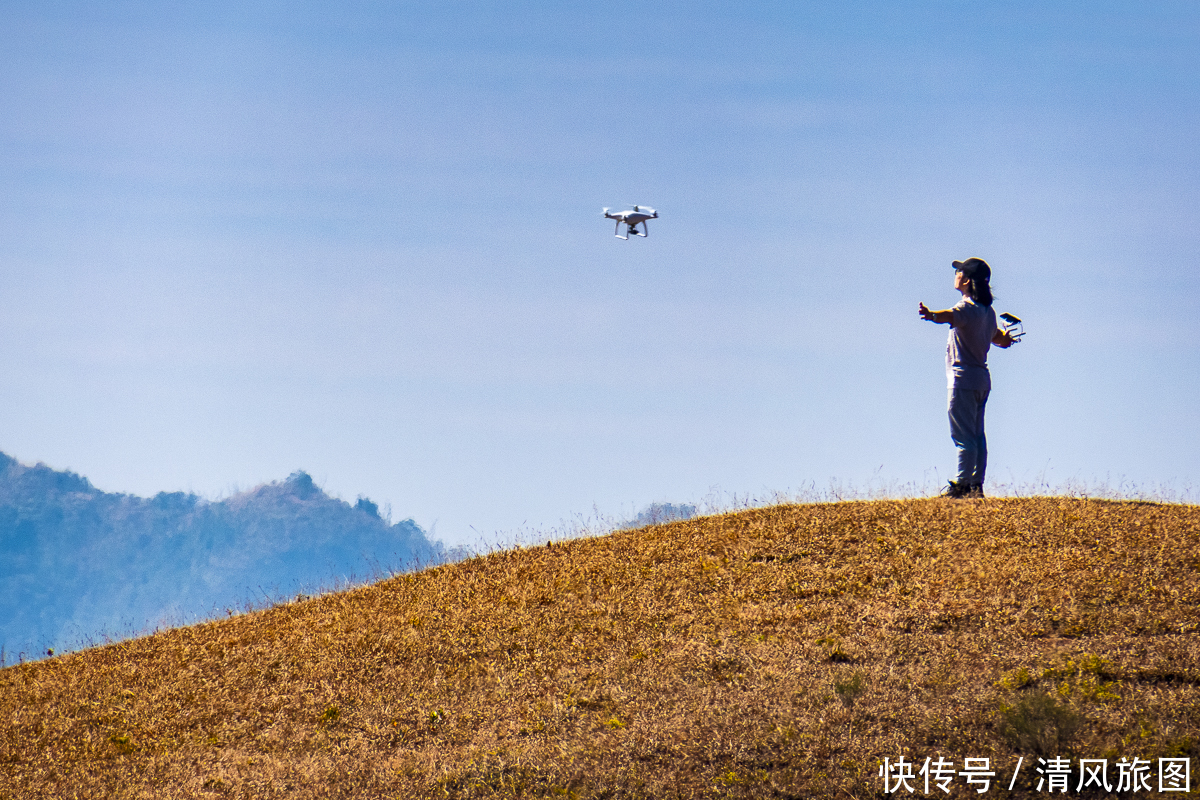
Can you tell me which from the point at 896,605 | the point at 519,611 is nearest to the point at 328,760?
Answer: the point at 519,611

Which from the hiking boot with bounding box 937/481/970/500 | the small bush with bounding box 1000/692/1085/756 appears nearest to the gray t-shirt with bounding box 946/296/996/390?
the hiking boot with bounding box 937/481/970/500

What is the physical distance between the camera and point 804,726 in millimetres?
8523

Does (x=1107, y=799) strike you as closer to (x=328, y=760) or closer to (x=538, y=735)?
(x=538, y=735)

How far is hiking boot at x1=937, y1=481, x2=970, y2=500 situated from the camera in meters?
14.6

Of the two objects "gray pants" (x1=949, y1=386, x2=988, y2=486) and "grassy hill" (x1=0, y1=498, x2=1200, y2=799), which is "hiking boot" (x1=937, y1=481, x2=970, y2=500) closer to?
"gray pants" (x1=949, y1=386, x2=988, y2=486)

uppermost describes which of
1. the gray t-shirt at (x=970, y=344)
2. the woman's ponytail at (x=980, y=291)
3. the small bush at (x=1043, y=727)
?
the woman's ponytail at (x=980, y=291)

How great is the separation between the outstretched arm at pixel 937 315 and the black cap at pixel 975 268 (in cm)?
79

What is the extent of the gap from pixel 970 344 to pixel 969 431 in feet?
3.63

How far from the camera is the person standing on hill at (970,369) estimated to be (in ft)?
47.2

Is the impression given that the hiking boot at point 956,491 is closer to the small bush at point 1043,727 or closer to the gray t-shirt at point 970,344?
the gray t-shirt at point 970,344

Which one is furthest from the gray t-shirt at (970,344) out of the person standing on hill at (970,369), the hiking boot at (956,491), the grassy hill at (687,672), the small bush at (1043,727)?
the small bush at (1043,727)

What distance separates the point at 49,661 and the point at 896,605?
10.3 metres

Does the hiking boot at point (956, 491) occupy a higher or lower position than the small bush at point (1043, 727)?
higher

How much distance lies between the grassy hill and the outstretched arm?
2.29 m
